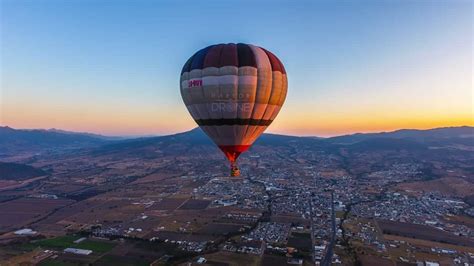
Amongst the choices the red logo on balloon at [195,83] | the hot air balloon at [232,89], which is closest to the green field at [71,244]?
the hot air balloon at [232,89]

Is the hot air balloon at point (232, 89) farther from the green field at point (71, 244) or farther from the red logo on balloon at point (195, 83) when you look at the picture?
the green field at point (71, 244)

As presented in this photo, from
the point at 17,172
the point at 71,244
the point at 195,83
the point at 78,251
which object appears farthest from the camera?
the point at 17,172

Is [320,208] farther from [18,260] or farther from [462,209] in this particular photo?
[18,260]

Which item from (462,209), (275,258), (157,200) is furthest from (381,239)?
(157,200)

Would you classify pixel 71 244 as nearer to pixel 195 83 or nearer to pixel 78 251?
pixel 78 251

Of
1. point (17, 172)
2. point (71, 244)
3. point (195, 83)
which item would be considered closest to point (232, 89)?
point (195, 83)
